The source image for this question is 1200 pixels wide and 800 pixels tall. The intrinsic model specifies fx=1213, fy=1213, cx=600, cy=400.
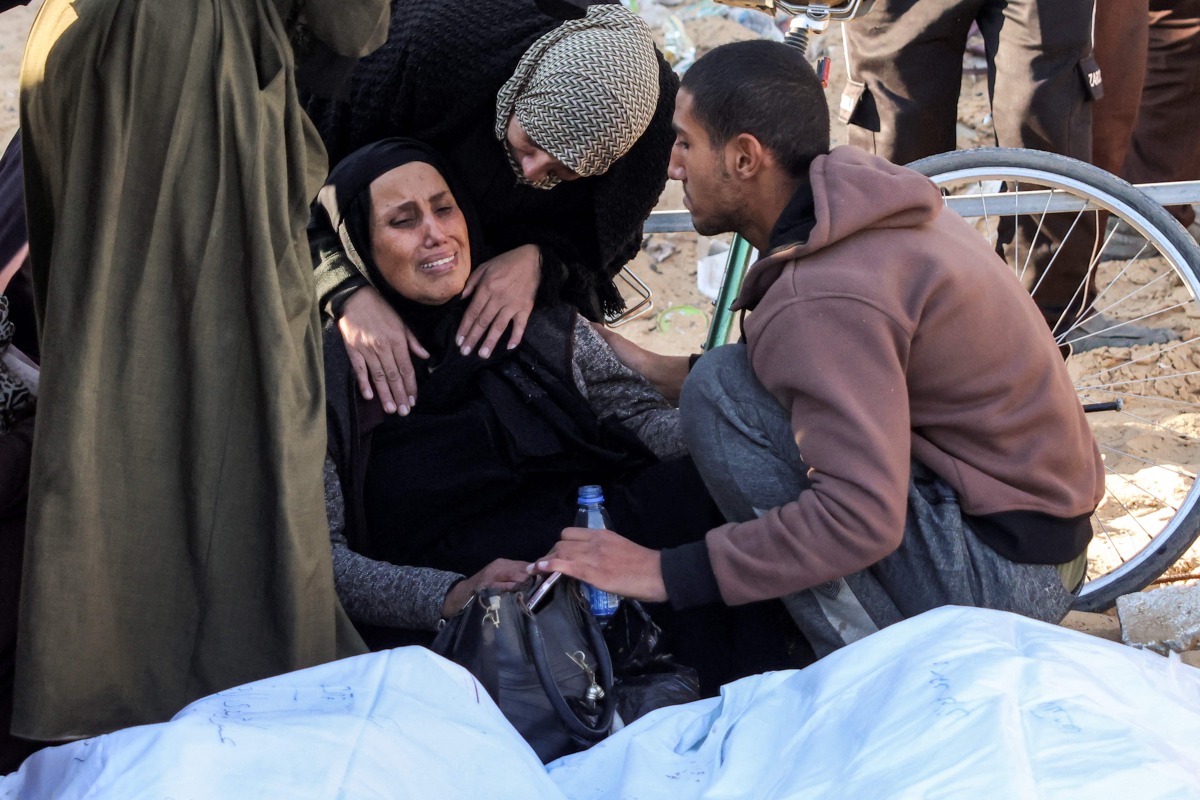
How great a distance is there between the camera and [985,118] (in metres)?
5.92

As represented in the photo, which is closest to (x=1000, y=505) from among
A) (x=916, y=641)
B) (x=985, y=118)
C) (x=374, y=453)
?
(x=916, y=641)

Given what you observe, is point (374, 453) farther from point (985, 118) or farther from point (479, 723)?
point (985, 118)

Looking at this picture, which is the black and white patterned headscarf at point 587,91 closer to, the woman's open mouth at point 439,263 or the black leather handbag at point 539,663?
the woman's open mouth at point 439,263

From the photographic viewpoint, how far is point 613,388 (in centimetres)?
270

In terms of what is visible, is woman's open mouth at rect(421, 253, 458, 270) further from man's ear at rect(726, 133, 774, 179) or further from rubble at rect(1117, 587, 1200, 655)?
rubble at rect(1117, 587, 1200, 655)

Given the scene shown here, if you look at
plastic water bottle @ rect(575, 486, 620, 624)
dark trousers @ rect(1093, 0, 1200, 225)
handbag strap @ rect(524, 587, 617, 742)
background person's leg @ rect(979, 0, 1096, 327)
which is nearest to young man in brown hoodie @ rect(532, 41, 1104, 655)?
handbag strap @ rect(524, 587, 617, 742)

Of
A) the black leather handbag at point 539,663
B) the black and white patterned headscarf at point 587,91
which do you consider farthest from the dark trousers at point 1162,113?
the black leather handbag at point 539,663

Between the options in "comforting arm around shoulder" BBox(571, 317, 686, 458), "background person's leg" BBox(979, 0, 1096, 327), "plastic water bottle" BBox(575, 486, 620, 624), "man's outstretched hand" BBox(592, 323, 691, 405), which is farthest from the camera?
"background person's leg" BBox(979, 0, 1096, 327)

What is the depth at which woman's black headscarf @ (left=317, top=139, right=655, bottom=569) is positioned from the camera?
2.45m

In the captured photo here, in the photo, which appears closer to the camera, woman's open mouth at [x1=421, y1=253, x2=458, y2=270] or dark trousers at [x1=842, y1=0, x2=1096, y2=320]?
woman's open mouth at [x1=421, y1=253, x2=458, y2=270]

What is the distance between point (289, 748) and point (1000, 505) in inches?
49.2

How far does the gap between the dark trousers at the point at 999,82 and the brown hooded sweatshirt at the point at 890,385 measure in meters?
1.48

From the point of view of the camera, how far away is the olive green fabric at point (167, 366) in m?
1.65

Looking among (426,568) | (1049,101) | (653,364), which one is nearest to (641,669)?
(426,568)
